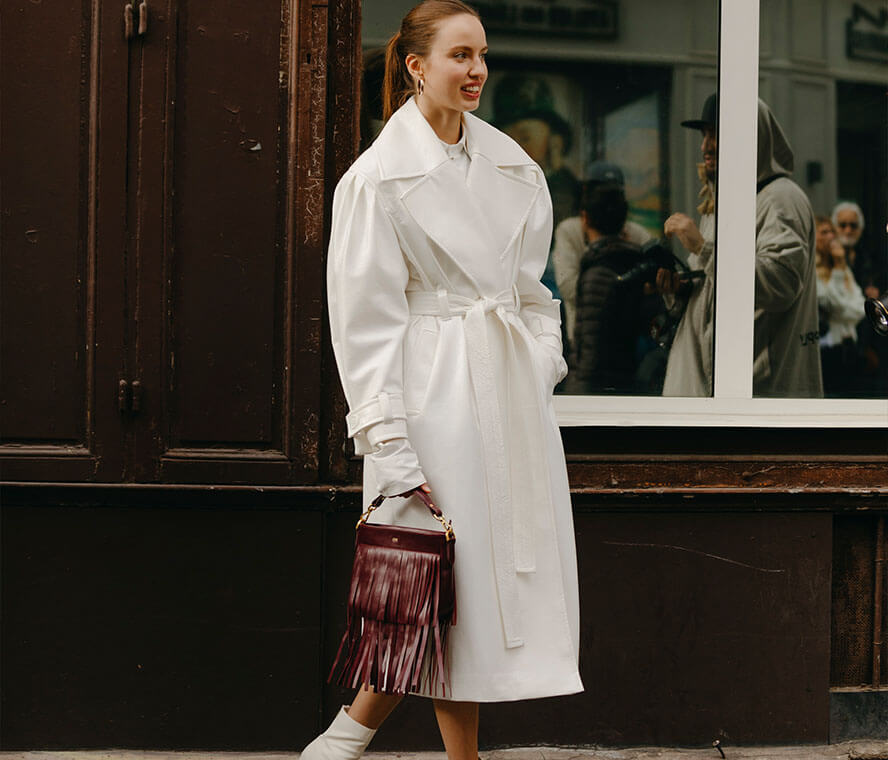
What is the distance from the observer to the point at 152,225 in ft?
13.4

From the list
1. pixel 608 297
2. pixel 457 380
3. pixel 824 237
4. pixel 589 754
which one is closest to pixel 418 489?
pixel 457 380

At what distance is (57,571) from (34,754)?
0.67m

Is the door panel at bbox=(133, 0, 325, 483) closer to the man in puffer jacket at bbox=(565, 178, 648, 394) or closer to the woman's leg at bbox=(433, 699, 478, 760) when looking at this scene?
the man in puffer jacket at bbox=(565, 178, 648, 394)

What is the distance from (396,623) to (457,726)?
39 cm

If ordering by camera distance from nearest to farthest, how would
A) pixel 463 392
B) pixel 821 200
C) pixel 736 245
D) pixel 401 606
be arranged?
pixel 401 606, pixel 463 392, pixel 736 245, pixel 821 200

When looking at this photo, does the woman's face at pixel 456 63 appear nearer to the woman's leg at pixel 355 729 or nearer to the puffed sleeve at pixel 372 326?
the puffed sleeve at pixel 372 326

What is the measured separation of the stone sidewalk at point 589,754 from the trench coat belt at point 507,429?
1.44 metres

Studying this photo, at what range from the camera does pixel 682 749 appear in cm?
439

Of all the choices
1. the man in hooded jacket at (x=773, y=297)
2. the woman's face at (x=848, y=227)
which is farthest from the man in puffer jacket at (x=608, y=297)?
the woman's face at (x=848, y=227)

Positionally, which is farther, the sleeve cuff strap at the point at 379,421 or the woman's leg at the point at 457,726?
the woman's leg at the point at 457,726

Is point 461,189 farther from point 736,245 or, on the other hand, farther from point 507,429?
point 736,245

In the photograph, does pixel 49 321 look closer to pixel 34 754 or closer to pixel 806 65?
pixel 34 754

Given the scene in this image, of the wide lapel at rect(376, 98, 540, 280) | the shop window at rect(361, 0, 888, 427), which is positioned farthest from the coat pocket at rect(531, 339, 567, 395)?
the shop window at rect(361, 0, 888, 427)

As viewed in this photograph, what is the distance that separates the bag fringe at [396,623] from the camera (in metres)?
2.87
